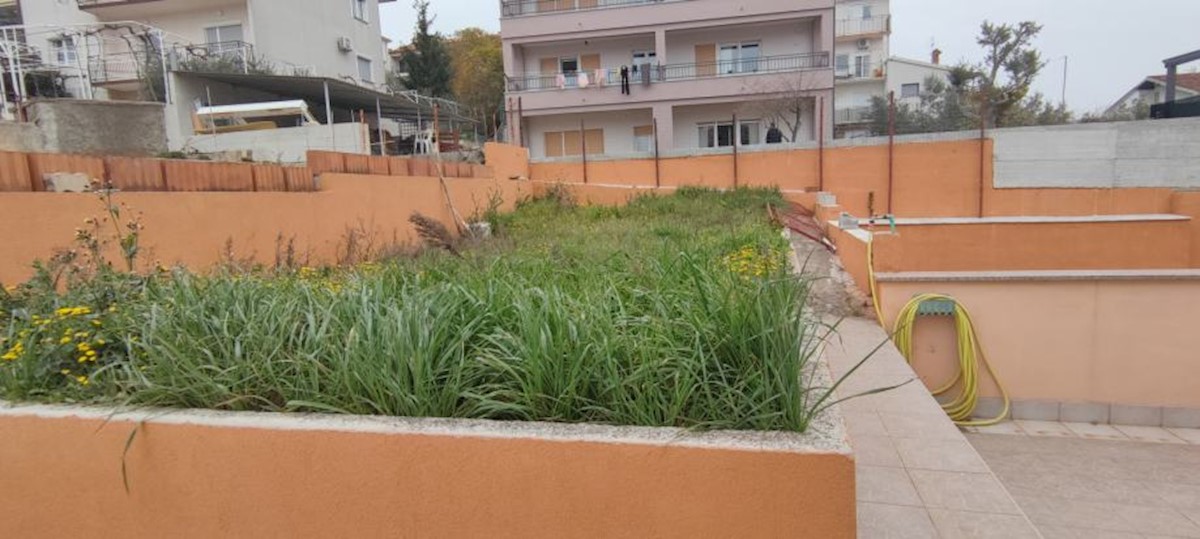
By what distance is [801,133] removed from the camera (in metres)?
26.1

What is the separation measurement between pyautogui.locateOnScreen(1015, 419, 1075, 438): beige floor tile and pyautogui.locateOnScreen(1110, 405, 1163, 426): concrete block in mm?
613

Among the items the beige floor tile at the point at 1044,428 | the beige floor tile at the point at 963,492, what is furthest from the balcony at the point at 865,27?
the beige floor tile at the point at 963,492

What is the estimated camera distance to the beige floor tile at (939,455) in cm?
353

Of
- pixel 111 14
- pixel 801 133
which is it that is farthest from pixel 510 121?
pixel 111 14

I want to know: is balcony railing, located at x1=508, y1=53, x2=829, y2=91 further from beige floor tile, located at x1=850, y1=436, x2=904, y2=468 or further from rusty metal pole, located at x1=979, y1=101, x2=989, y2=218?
beige floor tile, located at x1=850, y1=436, x2=904, y2=468

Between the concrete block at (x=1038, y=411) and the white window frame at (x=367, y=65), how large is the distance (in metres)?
25.9

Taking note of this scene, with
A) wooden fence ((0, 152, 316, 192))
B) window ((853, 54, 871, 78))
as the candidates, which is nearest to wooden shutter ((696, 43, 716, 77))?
window ((853, 54, 871, 78))

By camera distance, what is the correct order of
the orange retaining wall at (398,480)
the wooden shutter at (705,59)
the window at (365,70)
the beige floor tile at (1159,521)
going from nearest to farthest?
the orange retaining wall at (398,480) → the beige floor tile at (1159,521) → the wooden shutter at (705,59) → the window at (365,70)

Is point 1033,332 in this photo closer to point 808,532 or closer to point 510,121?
point 808,532

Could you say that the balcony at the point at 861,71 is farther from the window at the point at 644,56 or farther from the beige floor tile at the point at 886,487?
the beige floor tile at the point at 886,487

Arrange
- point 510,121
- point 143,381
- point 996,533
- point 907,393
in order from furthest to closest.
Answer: point 510,121 < point 907,393 < point 996,533 < point 143,381

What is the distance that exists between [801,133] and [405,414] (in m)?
26.1

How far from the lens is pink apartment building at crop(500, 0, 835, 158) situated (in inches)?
979

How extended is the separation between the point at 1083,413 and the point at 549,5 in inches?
978
